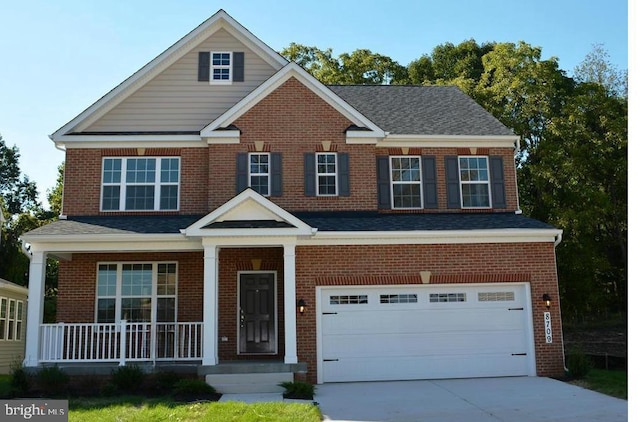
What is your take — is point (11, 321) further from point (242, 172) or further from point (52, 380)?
point (242, 172)

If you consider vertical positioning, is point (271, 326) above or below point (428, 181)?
below

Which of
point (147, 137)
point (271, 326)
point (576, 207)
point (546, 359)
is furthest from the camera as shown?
point (576, 207)

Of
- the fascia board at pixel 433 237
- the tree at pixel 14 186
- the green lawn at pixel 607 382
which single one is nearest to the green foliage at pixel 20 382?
the fascia board at pixel 433 237

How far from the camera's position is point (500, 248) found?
A: 1468 cm

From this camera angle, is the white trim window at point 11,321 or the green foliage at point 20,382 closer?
the green foliage at point 20,382

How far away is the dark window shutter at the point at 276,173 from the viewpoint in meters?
16.1

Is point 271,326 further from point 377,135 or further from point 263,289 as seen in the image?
point 377,135

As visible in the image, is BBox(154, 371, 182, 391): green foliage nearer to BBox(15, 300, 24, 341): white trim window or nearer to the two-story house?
the two-story house

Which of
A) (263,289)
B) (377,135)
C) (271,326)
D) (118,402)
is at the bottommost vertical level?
(118,402)

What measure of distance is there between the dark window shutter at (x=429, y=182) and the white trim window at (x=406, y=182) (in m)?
0.13

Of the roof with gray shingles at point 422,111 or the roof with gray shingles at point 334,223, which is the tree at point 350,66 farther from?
the roof with gray shingles at point 334,223

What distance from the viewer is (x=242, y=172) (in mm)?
16109

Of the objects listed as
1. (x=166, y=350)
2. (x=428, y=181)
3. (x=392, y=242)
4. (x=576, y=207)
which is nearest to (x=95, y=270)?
Result: (x=166, y=350)

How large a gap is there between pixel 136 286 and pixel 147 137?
13.7 feet
